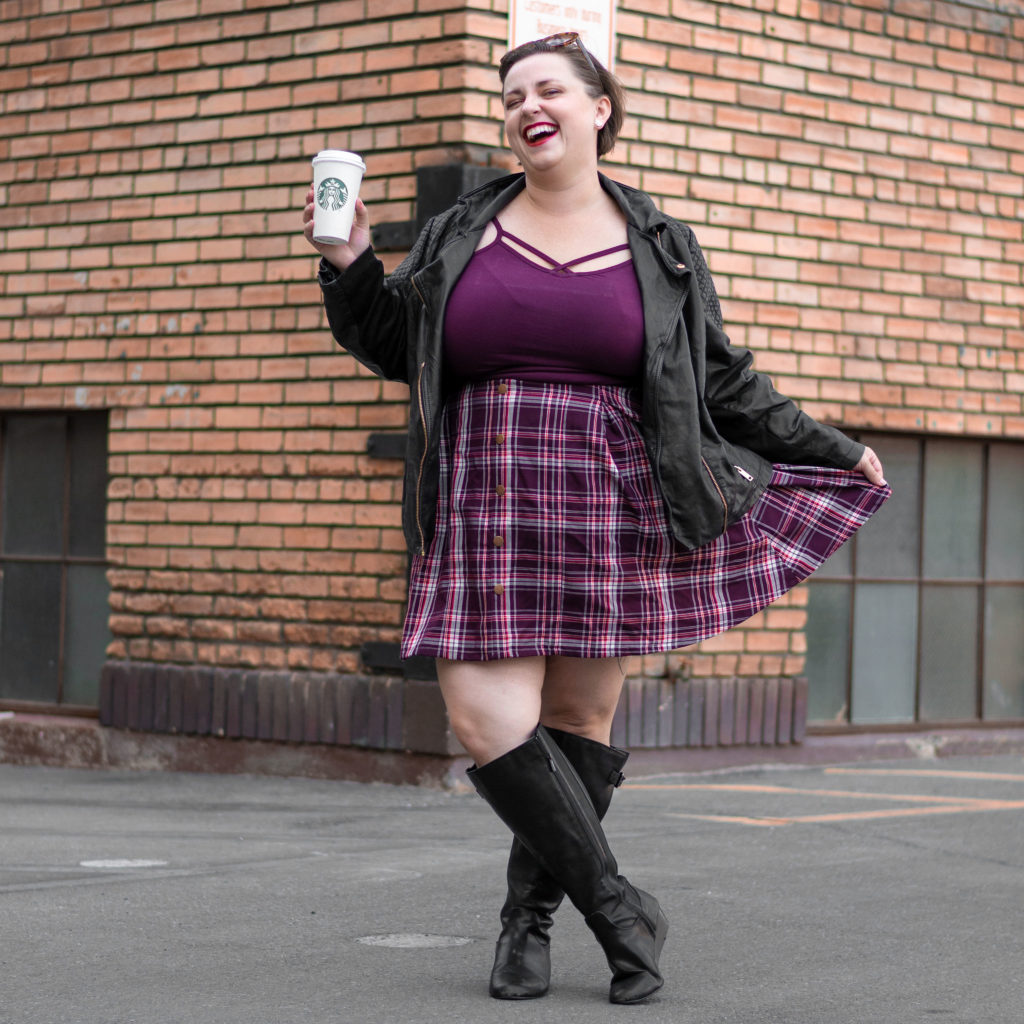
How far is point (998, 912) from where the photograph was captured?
4.70 metres

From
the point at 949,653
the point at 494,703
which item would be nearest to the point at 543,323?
the point at 494,703

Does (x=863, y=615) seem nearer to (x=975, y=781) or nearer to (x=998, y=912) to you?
(x=975, y=781)

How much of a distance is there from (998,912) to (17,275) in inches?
236

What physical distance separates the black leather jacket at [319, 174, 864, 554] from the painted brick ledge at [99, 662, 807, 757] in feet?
11.5

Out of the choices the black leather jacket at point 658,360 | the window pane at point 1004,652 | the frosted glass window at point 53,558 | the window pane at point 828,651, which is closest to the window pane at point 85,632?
the frosted glass window at point 53,558

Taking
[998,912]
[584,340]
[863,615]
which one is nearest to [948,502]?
[863,615]

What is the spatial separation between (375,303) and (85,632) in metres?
5.36

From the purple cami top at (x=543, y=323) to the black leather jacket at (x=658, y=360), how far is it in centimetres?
3

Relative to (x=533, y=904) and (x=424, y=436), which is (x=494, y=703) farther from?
(x=424, y=436)

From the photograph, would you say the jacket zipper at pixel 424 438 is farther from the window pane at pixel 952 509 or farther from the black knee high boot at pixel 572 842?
the window pane at pixel 952 509

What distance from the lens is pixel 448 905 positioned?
4641 millimetres

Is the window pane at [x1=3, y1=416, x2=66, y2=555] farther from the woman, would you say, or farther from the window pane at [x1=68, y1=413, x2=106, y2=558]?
the woman

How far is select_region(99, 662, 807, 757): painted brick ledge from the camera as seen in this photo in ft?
24.0

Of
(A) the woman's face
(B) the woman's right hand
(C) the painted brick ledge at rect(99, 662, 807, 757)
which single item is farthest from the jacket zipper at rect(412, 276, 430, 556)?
(C) the painted brick ledge at rect(99, 662, 807, 757)
